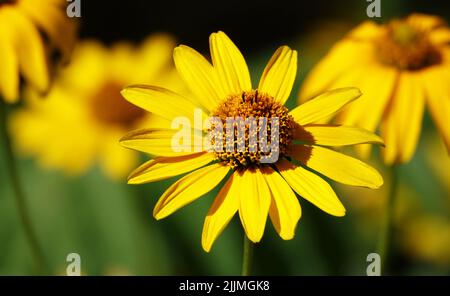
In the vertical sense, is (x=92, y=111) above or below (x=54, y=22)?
below

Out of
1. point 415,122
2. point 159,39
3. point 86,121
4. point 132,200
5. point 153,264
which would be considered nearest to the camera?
point 415,122

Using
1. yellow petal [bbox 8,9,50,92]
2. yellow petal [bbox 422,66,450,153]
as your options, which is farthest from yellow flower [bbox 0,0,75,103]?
yellow petal [bbox 422,66,450,153]

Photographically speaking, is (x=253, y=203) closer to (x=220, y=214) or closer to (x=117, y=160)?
(x=220, y=214)

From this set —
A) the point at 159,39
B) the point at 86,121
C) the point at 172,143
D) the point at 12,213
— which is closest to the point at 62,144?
the point at 86,121

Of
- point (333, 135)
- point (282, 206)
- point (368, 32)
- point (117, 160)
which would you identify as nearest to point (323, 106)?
point (333, 135)

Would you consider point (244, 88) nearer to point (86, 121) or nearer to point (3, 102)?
point (3, 102)

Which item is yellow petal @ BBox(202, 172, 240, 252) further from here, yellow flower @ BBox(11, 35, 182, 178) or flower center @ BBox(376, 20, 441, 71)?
yellow flower @ BBox(11, 35, 182, 178)
